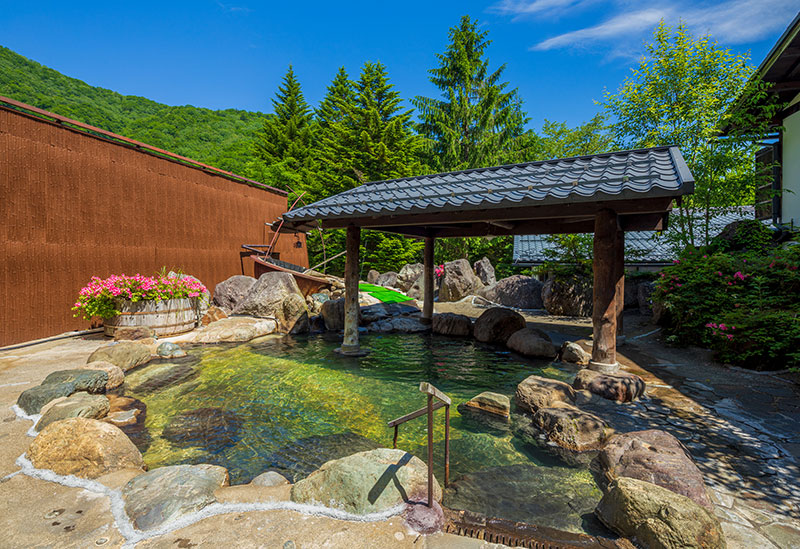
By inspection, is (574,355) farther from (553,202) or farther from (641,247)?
(641,247)

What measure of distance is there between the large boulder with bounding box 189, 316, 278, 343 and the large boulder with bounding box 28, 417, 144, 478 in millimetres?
4995

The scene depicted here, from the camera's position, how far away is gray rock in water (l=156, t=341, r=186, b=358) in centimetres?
654

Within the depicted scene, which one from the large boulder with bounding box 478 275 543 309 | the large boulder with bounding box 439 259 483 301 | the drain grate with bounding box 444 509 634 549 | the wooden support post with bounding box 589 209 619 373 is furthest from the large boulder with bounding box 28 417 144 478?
the large boulder with bounding box 439 259 483 301

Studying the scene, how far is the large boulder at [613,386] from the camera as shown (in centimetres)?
446

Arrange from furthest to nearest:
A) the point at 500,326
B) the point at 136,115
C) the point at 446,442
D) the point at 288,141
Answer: the point at 136,115 → the point at 288,141 → the point at 500,326 → the point at 446,442

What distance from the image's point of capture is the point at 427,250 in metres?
9.76

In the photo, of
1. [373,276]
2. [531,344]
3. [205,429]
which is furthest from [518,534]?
[373,276]

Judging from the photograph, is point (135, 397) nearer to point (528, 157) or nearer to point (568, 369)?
point (568, 369)

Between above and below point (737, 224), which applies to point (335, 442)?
below

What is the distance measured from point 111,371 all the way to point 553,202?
6.35m

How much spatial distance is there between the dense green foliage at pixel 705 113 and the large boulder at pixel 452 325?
5.32m

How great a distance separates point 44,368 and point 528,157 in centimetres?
2166

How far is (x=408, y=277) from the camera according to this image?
1661 centimetres

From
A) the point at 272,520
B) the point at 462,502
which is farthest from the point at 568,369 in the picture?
the point at 272,520
